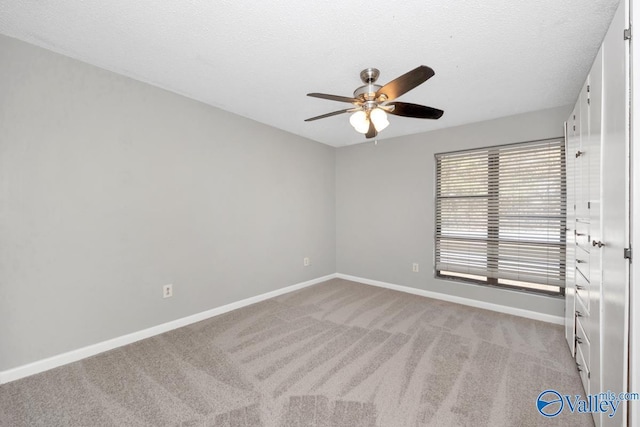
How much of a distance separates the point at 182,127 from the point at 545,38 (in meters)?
3.14

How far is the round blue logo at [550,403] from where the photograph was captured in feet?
5.37

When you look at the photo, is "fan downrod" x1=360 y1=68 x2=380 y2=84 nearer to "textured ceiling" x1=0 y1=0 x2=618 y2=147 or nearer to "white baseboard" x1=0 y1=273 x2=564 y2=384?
"textured ceiling" x1=0 y1=0 x2=618 y2=147

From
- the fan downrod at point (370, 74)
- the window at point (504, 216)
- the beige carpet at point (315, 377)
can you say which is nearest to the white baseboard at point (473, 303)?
the beige carpet at point (315, 377)

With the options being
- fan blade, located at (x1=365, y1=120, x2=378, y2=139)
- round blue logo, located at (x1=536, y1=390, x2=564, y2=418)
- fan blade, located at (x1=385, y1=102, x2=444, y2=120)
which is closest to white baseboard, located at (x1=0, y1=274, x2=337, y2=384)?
fan blade, located at (x1=365, y1=120, x2=378, y2=139)

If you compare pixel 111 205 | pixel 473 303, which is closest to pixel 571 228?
pixel 473 303

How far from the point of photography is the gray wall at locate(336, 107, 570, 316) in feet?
10.3

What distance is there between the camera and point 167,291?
106 inches

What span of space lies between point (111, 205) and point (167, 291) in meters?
0.98

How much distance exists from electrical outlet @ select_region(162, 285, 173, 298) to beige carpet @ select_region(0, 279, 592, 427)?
0.38 m

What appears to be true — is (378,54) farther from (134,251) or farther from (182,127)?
(134,251)

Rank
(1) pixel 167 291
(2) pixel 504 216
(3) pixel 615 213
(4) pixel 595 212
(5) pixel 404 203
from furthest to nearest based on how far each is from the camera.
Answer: (5) pixel 404 203
(2) pixel 504 216
(1) pixel 167 291
(4) pixel 595 212
(3) pixel 615 213

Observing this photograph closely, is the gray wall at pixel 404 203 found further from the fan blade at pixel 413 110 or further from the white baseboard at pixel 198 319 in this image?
the fan blade at pixel 413 110

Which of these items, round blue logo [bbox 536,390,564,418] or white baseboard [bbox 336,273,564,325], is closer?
round blue logo [bbox 536,390,564,418]

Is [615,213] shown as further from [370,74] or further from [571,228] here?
[370,74]
